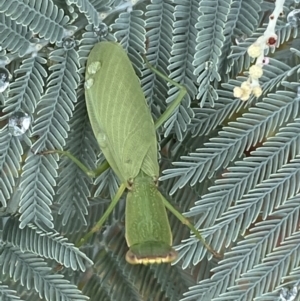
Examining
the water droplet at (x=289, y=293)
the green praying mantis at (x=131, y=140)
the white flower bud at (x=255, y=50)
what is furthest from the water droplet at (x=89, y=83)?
the water droplet at (x=289, y=293)

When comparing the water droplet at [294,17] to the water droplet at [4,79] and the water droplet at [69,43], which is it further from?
the water droplet at [4,79]

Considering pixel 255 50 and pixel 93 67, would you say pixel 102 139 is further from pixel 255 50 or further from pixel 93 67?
pixel 255 50

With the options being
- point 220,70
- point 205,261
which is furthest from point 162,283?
point 220,70

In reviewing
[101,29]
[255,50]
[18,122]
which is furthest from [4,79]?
[255,50]

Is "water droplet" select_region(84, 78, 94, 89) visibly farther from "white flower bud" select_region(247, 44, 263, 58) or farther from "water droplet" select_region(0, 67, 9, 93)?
"white flower bud" select_region(247, 44, 263, 58)

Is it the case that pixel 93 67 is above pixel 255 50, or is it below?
below

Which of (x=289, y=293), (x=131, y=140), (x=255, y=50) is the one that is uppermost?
(x=255, y=50)

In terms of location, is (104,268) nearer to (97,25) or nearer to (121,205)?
(121,205)
